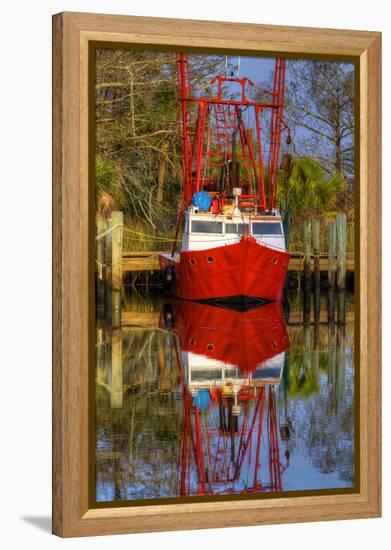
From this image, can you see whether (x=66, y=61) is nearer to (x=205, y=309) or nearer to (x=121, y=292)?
(x=121, y=292)

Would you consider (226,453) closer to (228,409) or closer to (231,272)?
(228,409)

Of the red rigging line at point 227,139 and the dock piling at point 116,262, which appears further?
the red rigging line at point 227,139

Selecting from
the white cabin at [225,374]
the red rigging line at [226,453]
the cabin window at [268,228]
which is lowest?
the red rigging line at [226,453]

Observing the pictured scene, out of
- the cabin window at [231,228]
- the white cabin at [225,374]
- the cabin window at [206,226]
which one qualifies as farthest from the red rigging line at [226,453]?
the cabin window at [231,228]

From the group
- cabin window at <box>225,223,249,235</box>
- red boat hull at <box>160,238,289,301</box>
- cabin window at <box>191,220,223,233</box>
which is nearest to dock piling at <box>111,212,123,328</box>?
red boat hull at <box>160,238,289,301</box>

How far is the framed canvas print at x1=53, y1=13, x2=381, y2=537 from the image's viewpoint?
24.5ft

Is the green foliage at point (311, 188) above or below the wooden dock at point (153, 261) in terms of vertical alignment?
above

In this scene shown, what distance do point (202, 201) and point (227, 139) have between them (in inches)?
18.5

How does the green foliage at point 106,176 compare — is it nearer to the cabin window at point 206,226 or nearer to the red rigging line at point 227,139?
the red rigging line at point 227,139

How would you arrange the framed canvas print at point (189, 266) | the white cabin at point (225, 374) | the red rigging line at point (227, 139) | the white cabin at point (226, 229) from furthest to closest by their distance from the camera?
the white cabin at point (226, 229) < the white cabin at point (225, 374) < the red rigging line at point (227, 139) < the framed canvas print at point (189, 266)

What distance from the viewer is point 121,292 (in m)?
8.20

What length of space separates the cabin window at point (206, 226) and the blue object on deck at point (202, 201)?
0.55ft

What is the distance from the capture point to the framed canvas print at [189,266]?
7457 millimetres

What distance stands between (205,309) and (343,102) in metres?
2.26
